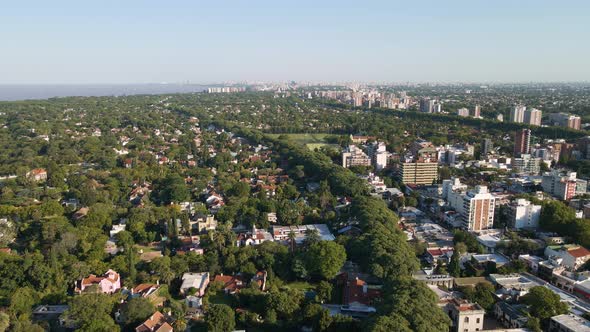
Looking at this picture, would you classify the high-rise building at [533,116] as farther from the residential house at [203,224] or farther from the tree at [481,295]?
the tree at [481,295]

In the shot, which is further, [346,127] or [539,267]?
[346,127]

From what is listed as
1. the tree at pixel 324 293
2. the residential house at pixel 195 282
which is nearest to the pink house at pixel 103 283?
the residential house at pixel 195 282

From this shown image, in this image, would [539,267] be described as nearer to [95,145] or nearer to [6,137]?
[95,145]

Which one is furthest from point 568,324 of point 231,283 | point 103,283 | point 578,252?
point 103,283

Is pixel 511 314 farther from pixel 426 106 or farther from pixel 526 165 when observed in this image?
pixel 426 106

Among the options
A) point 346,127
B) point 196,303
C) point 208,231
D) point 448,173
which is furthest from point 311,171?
point 346,127

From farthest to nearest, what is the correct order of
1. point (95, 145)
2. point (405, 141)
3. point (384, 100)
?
1. point (384, 100)
2. point (405, 141)
3. point (95, 145)
